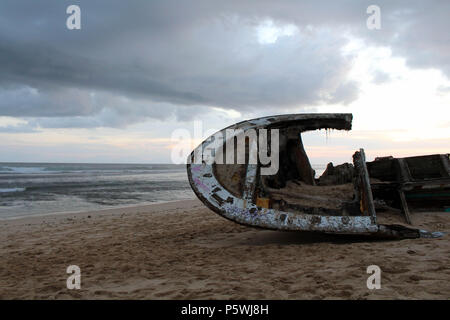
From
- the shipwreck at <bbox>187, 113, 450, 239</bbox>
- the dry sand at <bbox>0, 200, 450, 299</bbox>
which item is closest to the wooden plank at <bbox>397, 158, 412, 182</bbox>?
the shipwreck at <bbox>187, 113, 450, 239</bbox>

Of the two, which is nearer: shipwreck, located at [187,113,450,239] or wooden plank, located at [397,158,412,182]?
shipwreck, located at [187,113,450,239]

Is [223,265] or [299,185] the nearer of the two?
[223,265]

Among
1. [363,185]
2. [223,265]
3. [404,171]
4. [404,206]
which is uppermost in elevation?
[404,171]

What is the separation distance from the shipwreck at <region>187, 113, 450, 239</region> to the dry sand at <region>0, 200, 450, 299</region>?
303mm

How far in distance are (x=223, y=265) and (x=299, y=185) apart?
3528 mm

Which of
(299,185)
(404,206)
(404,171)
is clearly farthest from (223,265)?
(404,171)

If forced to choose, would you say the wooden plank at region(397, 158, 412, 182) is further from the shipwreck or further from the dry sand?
the dry sand

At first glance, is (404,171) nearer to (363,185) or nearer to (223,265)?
(363,185)

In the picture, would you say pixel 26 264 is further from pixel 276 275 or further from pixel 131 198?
pixel 131 198

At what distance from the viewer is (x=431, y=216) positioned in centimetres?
Result: 552

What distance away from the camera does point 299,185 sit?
22.6ft

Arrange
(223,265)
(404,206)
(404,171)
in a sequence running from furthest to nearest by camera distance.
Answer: (404,171)
(404,206)
(223,265)

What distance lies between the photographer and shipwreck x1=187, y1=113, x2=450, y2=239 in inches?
176
